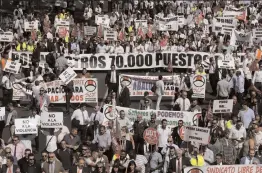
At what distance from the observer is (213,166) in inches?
630

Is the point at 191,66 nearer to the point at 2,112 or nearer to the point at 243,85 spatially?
the point at 243,85

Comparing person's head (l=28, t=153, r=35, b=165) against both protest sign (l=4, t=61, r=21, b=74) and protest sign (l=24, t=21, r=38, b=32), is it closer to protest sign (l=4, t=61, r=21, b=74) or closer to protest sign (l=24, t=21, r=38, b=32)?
protest sign (l=4, t=61, r=21, b=74)

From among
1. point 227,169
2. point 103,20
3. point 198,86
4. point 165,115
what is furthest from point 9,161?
point 103,20

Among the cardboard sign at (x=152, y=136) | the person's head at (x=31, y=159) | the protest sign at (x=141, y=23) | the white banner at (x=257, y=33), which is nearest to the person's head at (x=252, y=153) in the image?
the cardboard sign at (x=152, y=136)

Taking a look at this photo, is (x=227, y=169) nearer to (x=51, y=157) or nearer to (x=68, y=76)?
(x=51, y=157)

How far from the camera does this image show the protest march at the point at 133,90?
16.6 metres

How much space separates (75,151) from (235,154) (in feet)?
12.9

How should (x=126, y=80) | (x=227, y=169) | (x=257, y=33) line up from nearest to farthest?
(x=227, y=169) → (x=126, y=80) → (x=257, y=33)

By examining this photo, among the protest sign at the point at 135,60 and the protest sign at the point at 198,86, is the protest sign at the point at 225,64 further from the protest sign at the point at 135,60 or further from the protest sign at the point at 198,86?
the protest sign at the point at 135,60

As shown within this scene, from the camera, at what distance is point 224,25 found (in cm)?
3053

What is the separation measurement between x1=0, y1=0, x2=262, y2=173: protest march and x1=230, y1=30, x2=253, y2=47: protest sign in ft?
0.15

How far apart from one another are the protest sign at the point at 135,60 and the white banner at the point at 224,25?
2120 mm

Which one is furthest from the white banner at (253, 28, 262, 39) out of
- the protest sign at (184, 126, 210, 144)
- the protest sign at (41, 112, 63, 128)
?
the protest sign at (41, 112, 63, 128)

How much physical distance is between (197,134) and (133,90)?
7.75m
